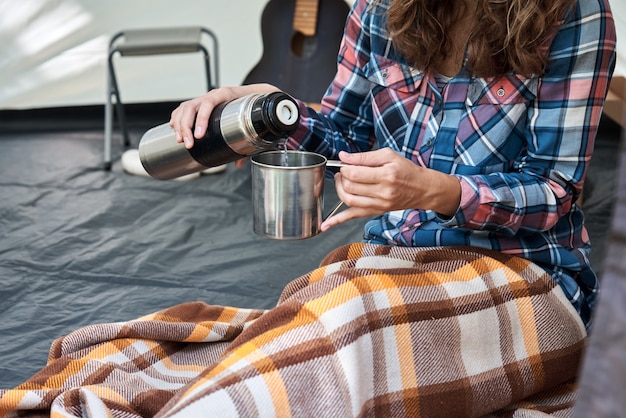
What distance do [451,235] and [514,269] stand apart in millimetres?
95

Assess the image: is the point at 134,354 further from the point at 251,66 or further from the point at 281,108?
the point at 251,66

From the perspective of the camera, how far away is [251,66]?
3.11 metres

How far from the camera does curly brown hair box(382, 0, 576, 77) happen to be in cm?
93

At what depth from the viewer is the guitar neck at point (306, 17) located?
2809 mm

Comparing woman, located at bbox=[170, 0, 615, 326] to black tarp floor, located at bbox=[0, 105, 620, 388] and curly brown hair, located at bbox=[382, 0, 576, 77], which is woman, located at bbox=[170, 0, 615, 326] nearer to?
curly brown hair, located at bbox=[382, 0, 576, 77]

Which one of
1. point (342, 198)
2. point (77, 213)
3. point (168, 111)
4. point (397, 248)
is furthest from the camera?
point (168, 111)

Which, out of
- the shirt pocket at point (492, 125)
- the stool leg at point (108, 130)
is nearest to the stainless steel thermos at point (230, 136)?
the shirt pocket at point (492, 125)

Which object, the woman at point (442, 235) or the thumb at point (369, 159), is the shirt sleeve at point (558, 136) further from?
the thumb at point (369, 159)

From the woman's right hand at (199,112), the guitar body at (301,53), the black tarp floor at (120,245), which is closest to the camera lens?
the woman's right hand at (199,112)

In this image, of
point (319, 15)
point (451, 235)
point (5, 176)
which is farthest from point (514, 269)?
point (319, 15)

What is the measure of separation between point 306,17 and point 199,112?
188cm

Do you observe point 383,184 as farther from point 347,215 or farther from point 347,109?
point 347,109

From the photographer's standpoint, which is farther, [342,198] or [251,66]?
[251,66]

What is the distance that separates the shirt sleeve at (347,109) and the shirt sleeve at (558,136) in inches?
10.0
